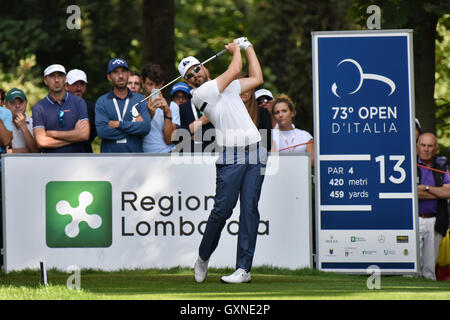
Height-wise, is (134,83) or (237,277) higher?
(134,83)

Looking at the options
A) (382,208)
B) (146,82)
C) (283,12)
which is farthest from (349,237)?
(283,12)

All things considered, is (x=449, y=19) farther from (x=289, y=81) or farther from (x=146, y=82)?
(x=289, y=81)

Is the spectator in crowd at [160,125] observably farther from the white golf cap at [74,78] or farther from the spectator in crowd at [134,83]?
the white golf cap at [74,78]

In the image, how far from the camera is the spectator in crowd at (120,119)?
43.5ft

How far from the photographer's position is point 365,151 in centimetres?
1297

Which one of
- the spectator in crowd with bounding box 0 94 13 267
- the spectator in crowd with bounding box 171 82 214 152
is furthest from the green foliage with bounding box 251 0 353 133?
the spectator in crowd with bounding box 0 94 13 267

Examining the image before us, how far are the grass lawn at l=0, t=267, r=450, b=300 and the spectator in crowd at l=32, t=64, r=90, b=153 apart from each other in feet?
5.02

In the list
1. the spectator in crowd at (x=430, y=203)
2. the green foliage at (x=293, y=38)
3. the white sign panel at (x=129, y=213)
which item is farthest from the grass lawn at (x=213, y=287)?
the green foliage at (x=293, y=38)

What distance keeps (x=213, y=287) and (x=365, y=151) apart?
3.09 metres

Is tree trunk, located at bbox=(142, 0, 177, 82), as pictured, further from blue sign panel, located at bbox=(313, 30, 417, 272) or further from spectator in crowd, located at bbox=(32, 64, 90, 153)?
blue sign panel, located at bbox=(313, 30, 417, 272)

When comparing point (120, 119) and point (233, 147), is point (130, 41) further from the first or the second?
point (233, 147)

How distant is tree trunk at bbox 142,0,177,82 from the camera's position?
1986 centimetres

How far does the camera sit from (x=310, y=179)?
13.0 meters

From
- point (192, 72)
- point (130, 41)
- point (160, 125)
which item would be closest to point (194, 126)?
point (160, 125)
